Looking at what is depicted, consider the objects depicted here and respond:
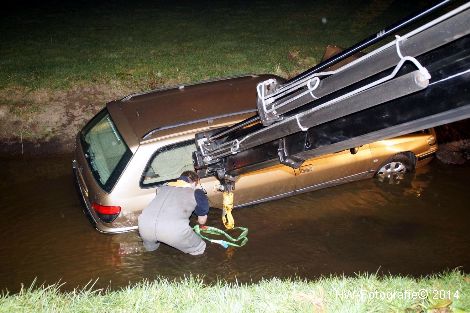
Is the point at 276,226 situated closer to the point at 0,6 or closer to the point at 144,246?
the point at 144,246

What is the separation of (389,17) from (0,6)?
1624 cm

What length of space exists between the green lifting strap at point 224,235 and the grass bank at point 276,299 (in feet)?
4.83

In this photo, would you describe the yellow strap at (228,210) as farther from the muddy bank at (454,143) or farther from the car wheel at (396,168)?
the muddy bank at (454,143)

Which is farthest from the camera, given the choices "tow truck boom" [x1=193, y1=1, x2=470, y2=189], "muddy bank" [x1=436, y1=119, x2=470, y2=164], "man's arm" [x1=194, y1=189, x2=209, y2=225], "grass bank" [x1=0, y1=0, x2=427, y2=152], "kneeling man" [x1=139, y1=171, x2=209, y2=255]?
"grass bank" [x1=0, y1=0, x2=427, y2=152]

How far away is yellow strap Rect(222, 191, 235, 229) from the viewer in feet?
16.8

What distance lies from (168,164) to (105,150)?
0.93 metres

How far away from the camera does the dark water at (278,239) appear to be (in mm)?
5266

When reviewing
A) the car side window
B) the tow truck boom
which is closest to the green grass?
the car side window

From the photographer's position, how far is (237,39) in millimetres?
12859

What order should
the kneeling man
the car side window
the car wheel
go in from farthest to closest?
the car wheel < the car side window < the kneeling man

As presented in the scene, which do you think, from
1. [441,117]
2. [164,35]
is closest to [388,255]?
[441,117]

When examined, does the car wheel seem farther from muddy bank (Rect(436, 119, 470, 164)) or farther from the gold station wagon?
muddy bank (Rect(436, 119, 470, 164))

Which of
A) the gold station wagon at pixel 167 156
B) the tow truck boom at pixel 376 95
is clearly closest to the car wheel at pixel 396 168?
the gold station wagon at pixel 167 156

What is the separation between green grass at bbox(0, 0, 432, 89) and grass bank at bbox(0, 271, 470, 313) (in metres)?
6.58
